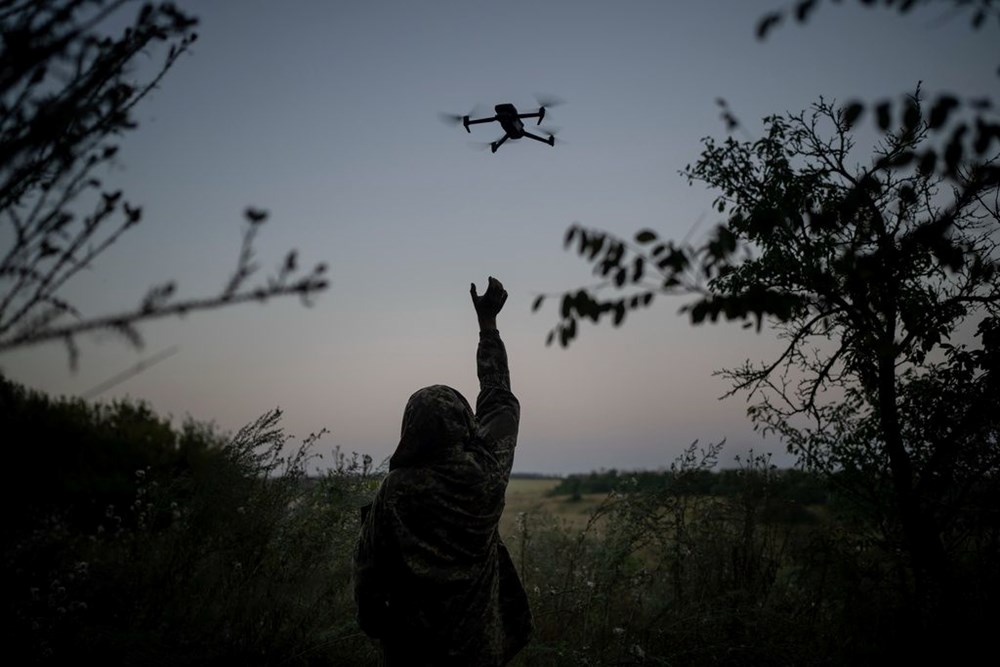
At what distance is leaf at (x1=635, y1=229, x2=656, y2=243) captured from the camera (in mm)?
1800

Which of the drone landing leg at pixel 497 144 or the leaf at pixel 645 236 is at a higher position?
the drone landing leg at pixel 497 144

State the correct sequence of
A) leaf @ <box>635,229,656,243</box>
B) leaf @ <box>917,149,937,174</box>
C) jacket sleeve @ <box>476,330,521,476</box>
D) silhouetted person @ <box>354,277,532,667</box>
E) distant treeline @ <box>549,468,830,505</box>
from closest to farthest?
1. leaf @ <box>917,149,937,174</box>
2. leaf @ <box>635,229,656,243</box>
3. silhouetted person @ <box>354,277,532,667</box>
4. jacket sleeve @ <box>476,330,521,476</box>
5. distant treeline @ <box>549,468,830,505</box>

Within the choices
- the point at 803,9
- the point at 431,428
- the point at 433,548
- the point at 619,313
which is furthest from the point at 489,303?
the point at 803,9

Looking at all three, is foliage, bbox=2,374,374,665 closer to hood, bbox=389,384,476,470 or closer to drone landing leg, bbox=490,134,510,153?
hood, bbox=389,384,476,470

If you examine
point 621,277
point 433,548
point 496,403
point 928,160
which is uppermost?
point 928,160

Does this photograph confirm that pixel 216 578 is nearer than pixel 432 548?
No

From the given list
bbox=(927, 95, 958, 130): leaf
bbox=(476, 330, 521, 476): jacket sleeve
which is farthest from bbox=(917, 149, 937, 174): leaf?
bbox=(476, 330, 521, 476): jacket sleeve

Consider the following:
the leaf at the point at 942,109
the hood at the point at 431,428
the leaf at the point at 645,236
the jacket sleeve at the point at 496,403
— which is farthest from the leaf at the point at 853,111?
the jacket sleeve at the point at 496,403

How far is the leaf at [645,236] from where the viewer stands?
5.90 ft

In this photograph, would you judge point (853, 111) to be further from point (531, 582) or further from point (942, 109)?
point (531, 582)

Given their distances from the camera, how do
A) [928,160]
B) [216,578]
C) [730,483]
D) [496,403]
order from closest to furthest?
[928,160]
[496,403]
[216,578]
[730,483]

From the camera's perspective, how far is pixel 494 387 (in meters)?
3.40

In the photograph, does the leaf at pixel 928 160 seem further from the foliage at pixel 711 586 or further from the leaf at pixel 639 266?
the foliage at pixel 711 586

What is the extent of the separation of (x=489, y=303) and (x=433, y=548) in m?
1.59
